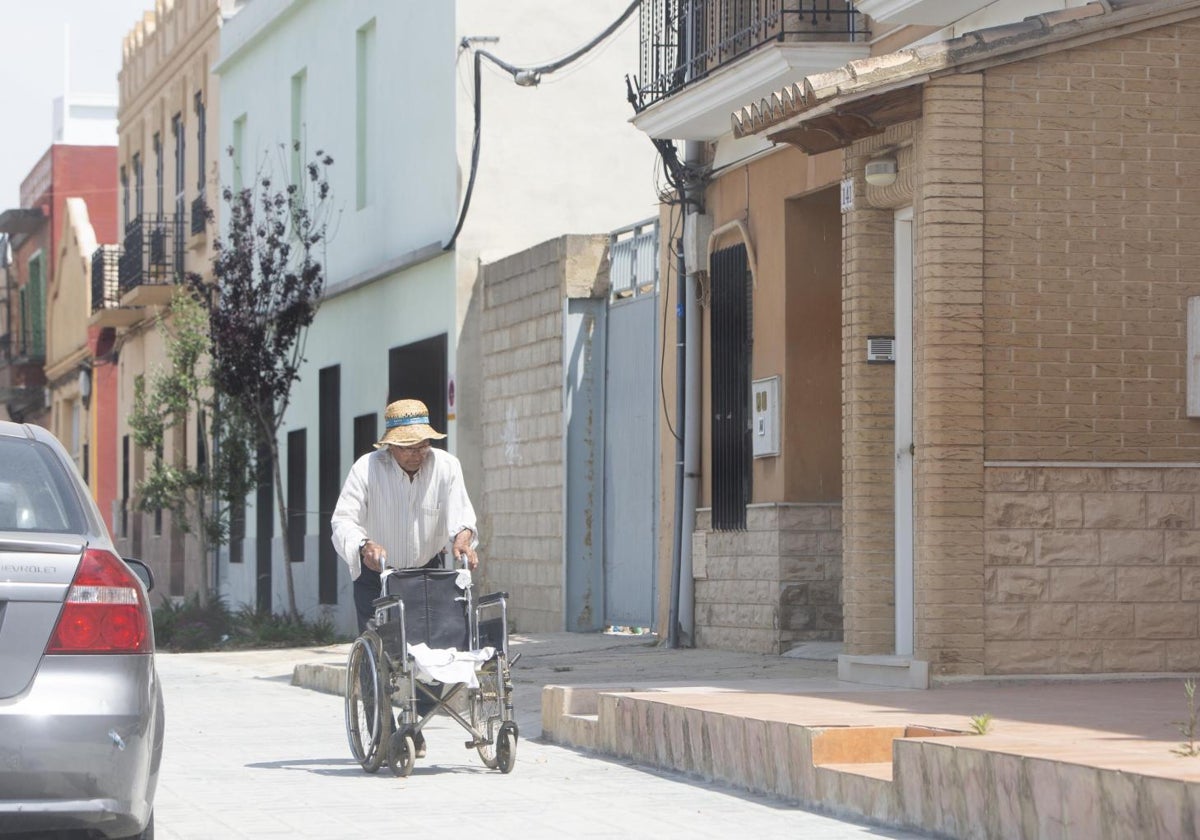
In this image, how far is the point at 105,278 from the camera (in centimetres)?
3891

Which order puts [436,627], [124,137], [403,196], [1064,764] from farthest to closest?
[124,137]
[403,196]
[436,627]
[1064,764]

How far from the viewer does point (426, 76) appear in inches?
923

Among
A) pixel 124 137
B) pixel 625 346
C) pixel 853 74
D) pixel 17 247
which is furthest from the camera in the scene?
pixel 17 247

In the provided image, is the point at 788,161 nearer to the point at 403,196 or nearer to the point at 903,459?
the point at 903,459

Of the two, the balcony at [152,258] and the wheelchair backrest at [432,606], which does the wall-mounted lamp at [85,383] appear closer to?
the balcony at [152,258]

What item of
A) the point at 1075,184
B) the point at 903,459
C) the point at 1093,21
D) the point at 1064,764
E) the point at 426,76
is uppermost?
the point at 426,76

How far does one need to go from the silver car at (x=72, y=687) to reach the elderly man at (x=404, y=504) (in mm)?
3979

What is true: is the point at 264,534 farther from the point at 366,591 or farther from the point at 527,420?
the point at 366,591

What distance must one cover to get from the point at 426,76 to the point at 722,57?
7.06 metres

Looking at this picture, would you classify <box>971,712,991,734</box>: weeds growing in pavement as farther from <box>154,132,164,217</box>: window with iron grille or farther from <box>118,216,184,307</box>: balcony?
<box>154,132,164,217</box>: window with iron grille

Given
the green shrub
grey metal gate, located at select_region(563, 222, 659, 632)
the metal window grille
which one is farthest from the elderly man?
the green shrub

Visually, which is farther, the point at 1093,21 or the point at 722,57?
the point at 722,57

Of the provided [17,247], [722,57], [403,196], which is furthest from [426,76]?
[17,247]

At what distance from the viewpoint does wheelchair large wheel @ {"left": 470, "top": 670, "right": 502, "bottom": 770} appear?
413 inches
